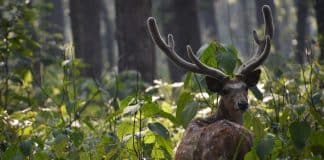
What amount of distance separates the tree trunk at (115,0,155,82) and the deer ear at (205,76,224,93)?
15.7ft

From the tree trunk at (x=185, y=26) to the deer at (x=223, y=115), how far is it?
10205 millimetres

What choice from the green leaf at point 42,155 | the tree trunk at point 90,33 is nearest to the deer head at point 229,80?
the green leaf at point 42,155

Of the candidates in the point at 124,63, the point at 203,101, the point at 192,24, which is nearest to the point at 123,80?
the point at 124,63

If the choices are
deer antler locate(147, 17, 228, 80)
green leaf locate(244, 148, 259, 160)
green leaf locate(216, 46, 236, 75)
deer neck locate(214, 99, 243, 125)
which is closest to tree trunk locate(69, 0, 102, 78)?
deer antler locate(147, 17, 228, 80)

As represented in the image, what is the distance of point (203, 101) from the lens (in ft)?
23.4

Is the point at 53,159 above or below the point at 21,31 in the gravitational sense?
below

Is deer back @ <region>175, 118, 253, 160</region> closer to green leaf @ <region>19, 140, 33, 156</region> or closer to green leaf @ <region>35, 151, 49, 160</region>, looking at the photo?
green leaf @ <region>35, 151, 49, 160</region>

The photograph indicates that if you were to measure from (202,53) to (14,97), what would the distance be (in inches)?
108

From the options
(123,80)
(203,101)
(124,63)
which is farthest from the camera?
(124,63)

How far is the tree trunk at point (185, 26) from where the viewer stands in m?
17.0

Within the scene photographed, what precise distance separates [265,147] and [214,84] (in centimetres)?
142

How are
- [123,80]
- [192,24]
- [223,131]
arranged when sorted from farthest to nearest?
[192,24]
[123,80]
[223,131]

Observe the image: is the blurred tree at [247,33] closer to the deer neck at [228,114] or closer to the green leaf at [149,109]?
the deer neck at [228,114]

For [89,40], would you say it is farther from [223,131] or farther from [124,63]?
[223,131]
